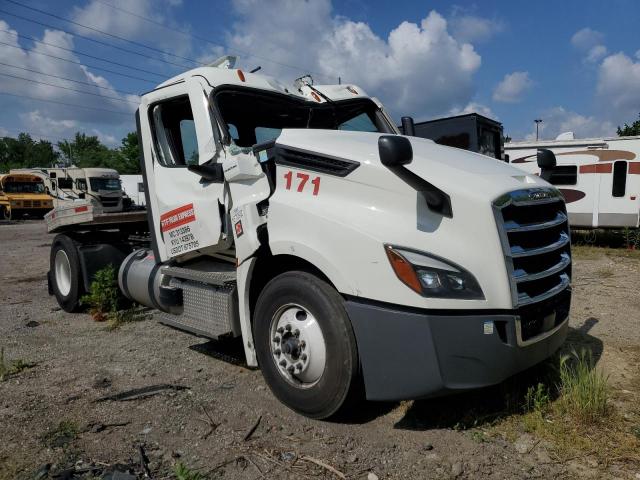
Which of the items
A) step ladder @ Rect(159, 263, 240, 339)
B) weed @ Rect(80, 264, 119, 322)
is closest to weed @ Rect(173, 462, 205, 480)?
step ladder @ Rect(159, 263, 240, 339)

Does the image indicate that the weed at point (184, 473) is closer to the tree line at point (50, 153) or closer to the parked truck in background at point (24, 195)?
the parked truck in background at point (24, 195)

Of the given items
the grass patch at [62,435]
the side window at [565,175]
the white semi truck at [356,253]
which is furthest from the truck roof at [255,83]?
the side window at [565,175]

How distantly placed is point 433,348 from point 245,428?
4.84 feet

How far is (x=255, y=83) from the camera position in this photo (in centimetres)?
466

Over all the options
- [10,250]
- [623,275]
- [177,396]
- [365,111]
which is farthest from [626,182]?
[10,250]

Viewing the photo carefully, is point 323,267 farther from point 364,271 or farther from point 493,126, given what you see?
point 493,126

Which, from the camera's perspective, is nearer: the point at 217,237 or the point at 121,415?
the point at 121,415

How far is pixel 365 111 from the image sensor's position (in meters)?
5.28

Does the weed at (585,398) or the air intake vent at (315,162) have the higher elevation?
the air intake vent at (315,162)

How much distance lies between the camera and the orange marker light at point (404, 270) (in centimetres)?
285

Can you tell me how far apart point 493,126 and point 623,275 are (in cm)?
463

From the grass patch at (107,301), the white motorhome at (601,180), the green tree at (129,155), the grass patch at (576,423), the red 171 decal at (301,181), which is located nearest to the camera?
the grass patch at (576,423)

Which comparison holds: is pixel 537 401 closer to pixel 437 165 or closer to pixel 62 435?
pixel 437 165

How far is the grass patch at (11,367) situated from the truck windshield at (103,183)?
24.3 metres
